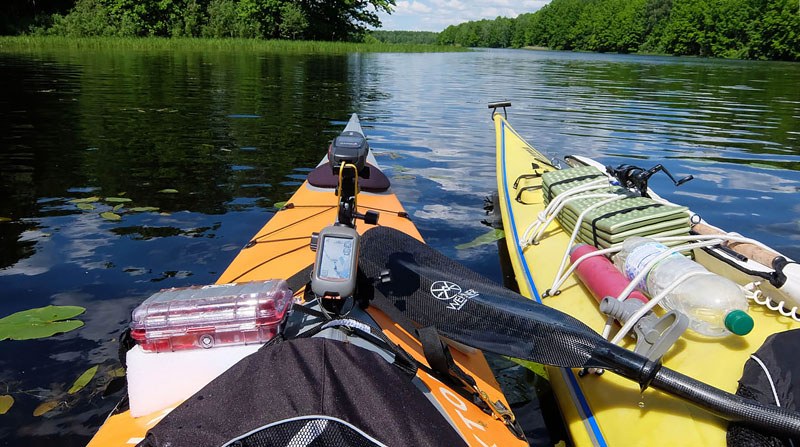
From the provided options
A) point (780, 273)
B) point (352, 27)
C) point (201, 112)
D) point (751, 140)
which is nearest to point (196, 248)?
point (780, 273)

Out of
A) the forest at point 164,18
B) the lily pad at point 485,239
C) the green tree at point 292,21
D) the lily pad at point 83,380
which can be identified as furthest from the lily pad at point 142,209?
the green tree at point 292,21

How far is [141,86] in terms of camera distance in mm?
14492

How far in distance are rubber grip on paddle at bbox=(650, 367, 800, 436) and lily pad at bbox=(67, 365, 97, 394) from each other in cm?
293

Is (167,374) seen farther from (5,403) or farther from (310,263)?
(5,403)

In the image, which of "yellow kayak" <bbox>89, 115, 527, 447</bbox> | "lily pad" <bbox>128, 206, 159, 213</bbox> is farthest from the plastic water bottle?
"lily pad" <bbox>128, 206, 159, 213</bbox>

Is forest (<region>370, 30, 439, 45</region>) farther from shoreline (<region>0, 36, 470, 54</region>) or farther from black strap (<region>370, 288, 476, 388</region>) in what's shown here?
black strap (<region>370, 288, 476, 388</region>)

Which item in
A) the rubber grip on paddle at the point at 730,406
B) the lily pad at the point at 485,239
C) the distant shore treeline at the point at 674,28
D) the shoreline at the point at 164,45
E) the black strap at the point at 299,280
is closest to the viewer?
the rubber grip on paddle at the point at 730,406

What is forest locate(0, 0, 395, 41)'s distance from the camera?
34688 millimetres

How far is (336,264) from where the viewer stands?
1888 millimetres

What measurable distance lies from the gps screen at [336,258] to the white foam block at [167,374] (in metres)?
0.44

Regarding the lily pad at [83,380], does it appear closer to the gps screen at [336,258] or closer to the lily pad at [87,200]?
the gps screen at [336,258]

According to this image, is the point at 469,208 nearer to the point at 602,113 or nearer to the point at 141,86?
the point at 602,113

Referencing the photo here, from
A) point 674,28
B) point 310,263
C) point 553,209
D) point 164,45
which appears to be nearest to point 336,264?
point 310,263

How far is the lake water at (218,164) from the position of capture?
3791 mm
